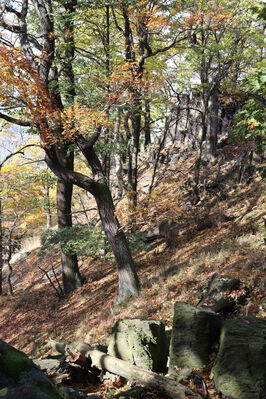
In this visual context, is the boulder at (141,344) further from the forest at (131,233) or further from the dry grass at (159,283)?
the dry grass at (159,283)

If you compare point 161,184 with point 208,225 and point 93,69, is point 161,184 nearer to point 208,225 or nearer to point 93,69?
point 208,225

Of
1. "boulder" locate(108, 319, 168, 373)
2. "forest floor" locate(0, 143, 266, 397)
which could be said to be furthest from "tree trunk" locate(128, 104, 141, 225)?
"boulder" locate(108, 319, 168, 373)

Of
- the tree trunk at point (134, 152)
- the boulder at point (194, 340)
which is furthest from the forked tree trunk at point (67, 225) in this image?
the boulder at point (194, 340)

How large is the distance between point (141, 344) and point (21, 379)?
2992mm

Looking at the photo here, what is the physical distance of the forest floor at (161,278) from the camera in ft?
30.2

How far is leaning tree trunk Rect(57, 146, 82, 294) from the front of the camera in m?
13.6

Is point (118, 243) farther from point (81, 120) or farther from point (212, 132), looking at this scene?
point (212, 132)

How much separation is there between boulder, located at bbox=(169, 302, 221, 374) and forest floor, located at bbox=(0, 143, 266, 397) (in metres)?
1.75

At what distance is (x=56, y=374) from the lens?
5754 millimetres

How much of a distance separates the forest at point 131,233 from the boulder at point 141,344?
3 cm

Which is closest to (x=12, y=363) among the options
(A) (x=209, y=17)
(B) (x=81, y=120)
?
(B) (x=81, y=120)

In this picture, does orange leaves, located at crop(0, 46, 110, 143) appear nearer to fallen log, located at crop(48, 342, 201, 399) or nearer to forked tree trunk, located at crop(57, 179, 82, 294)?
forked tree trunk, located at crop(57, 179, 82, 294)

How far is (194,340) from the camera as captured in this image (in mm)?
5191

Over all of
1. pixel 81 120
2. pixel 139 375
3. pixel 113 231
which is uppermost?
pixel 81 120
